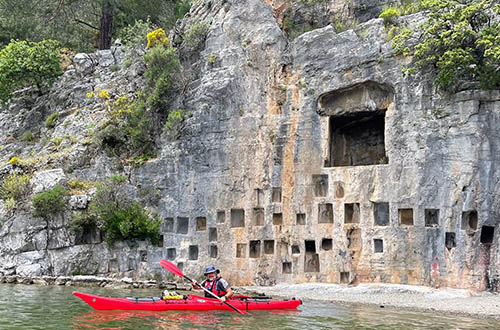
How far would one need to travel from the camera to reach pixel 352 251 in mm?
26109

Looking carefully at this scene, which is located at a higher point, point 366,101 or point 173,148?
point 366,101

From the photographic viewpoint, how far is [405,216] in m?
25.9

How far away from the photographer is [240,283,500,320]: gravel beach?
20.5m

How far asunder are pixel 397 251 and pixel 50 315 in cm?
1526

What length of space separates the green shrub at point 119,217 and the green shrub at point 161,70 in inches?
229

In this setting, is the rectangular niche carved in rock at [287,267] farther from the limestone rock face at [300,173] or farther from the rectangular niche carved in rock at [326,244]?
the rectangular niche carved in rock at [326,244]

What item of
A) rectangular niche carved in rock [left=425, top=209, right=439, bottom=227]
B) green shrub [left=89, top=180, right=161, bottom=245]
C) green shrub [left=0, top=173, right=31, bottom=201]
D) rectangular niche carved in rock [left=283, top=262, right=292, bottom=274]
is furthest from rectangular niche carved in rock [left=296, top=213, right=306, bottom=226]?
green shrub [left=0, top=173, right=31, bottom=201]

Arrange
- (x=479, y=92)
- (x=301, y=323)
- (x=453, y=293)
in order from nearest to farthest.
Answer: (x=301, y=323) → (x=453, y=293) → (x=479, y=92)

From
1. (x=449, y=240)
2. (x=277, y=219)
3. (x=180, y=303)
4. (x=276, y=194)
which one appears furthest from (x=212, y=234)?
(x=449, y=240)

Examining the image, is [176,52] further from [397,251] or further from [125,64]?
[397,251]

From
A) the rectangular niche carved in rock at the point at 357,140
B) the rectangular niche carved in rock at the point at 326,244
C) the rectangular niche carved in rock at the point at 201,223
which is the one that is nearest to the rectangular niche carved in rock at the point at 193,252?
the rectangular niche carved in rock at the point at 201,223

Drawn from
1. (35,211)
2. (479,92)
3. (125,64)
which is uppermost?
(125,64)

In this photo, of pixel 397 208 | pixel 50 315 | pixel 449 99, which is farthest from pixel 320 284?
pixel 50 315

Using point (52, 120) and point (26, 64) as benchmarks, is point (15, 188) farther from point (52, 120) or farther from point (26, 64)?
point (26, 64)
